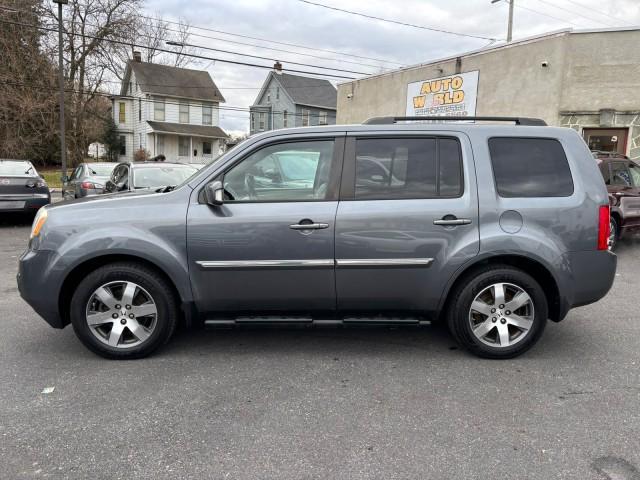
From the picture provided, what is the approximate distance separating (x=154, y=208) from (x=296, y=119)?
38814 mm

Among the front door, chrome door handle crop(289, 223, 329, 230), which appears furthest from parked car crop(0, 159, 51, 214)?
chrome door handle crop(289, 223, 329, 230)

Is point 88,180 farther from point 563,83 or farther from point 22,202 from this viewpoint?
point 563,83

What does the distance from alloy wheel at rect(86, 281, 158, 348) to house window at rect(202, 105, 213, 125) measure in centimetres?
3658

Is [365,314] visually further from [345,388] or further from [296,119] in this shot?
[296,119]

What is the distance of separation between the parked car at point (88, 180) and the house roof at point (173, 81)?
25.1m

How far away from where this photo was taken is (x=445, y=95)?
1678cm

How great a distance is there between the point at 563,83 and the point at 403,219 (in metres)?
11.8

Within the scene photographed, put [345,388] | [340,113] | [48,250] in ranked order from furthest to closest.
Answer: [340,113]
[48,250]
[345,388]

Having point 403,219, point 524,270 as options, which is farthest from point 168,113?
point 524,270

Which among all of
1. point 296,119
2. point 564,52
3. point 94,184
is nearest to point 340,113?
point 564,52

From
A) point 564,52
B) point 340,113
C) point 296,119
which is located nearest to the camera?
point 564,52

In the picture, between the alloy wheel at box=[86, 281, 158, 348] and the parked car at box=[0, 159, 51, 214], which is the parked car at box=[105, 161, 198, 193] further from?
the alloy wheel at box=[86, 281, 158, 348]

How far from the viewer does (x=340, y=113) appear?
2264 cm

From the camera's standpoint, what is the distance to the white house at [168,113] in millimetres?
35569
